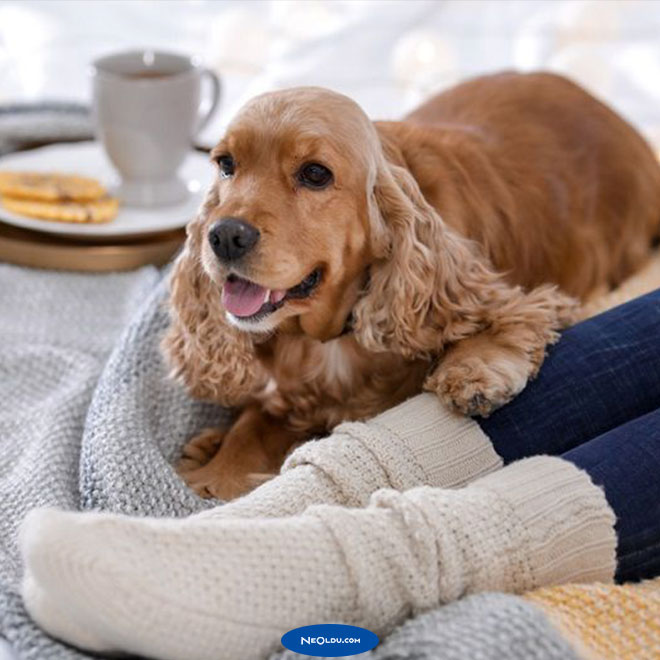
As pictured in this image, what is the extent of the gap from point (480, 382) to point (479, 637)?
0.50 metres

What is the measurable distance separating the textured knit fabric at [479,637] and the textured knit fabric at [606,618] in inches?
2.5

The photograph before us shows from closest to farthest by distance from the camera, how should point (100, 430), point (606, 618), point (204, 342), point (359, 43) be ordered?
point (606, 618), point (100, 430), point (204, 342), point (359, 43)

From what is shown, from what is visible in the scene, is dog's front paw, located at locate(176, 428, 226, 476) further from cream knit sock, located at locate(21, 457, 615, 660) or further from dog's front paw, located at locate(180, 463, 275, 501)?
cream knit sock, located at locate(21, 457, 615, 660)

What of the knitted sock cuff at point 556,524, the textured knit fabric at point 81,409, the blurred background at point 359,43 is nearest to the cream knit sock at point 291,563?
the knitted sock cuff at point 556,524

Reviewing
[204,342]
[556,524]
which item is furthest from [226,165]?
[556,524]

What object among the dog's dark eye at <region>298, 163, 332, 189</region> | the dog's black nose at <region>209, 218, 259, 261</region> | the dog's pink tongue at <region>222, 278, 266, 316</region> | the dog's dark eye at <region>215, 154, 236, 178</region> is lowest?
the dog's pink tongue at <region>222, 278, 266, 316</region>

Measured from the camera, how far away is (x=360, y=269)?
1.79m

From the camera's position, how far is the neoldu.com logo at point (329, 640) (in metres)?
1.24

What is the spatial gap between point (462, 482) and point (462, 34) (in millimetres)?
2184

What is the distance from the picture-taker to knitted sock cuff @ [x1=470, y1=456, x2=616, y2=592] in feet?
4.61

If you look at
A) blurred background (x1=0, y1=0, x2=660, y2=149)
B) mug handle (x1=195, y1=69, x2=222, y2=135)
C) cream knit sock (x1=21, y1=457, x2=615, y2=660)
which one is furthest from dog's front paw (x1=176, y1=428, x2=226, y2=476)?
blurred background (x1=0, y1=0, x2=660, y2=149)

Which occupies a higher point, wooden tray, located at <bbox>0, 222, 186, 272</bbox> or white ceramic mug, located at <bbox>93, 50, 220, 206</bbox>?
white ceramic mug, located at <bbox>93, 50, 220, 206</bbox>

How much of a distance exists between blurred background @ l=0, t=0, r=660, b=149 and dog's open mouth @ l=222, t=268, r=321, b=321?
1.60 meters

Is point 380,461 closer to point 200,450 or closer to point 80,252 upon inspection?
point 200,450
